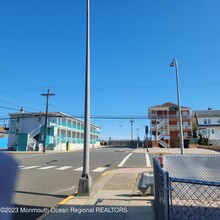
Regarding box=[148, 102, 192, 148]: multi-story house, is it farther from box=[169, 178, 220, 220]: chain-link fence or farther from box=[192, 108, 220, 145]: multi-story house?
box=[169, 178, 220, 220]: chain-link fence

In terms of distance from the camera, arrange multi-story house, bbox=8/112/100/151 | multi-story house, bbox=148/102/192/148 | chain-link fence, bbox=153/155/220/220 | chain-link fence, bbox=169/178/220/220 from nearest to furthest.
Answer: chain-link fence, bbox=169/178/220/220 < chain-link fence, bbox=153/155/220/220 < multi-story house, bbox=8/112/100/151 < multi-story house, bbox=148/102/192/148

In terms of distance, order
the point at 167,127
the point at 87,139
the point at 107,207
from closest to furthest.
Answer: the point at 107,207 < the point at 87,139 < the point at 167,127

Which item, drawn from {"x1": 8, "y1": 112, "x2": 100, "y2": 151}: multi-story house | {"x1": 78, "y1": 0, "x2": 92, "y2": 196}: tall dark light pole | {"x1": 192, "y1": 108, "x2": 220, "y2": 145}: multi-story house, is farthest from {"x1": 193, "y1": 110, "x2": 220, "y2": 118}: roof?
{"x1": 78, "y1": 0, "x2": 92, "y2": 196}: tall dark light pole

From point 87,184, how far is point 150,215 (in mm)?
2740

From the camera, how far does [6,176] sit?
2.31 meters

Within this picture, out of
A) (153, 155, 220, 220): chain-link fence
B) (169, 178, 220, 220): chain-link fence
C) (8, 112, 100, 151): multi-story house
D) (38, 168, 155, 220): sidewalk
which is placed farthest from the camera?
(8, 112, 100, 151): multi-story house

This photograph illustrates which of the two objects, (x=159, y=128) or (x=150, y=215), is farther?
(x=159, y=128)

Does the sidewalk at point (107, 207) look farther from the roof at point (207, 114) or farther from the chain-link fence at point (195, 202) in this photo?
the roof at point (207, 114)

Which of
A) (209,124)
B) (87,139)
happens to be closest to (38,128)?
(209,124)

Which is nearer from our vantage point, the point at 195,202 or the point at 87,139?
the point at 195,202

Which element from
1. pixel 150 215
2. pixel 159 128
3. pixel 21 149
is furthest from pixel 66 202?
pixel 159 128

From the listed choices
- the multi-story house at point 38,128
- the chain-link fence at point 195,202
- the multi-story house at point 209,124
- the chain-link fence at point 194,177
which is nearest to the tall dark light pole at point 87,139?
the chain-link fence at point 194,177

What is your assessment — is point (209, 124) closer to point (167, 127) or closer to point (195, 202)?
point (167, 127)

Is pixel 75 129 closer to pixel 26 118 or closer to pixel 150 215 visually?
pixel 26 118
